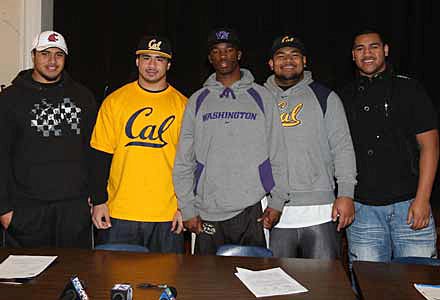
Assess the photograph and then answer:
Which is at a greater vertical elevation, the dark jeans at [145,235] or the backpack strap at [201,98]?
the backpack strap at [201,98]

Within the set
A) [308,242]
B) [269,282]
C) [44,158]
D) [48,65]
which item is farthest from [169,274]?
[48,65]

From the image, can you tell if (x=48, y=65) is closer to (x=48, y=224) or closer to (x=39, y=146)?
(x=39, y=146)

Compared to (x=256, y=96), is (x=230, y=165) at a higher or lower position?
lower

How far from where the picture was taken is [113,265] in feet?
7.24

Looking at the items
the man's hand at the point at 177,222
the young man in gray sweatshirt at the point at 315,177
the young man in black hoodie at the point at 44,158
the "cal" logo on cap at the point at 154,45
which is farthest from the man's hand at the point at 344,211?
Result: the young man in black hoodie at the point at 44,158

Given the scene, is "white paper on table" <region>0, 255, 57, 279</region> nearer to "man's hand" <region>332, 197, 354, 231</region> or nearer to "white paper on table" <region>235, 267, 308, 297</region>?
"white paper on table" <region>235, 267, 308, 297</region>

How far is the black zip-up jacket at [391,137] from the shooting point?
2918mm

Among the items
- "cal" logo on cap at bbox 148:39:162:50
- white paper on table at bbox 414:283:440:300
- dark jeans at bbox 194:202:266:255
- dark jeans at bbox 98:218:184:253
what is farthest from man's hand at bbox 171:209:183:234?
white paper on table at bbox 414:283:440:300

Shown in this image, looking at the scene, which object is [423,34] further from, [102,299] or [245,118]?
[102,299]

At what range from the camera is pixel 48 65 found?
314 cm

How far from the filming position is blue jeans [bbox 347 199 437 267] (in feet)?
9.51

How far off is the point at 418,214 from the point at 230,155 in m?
1.02

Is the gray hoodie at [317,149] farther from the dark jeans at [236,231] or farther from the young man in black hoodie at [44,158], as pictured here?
the young man in black hoodie at [44,158]

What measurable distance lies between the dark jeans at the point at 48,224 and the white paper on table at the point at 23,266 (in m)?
0.77
